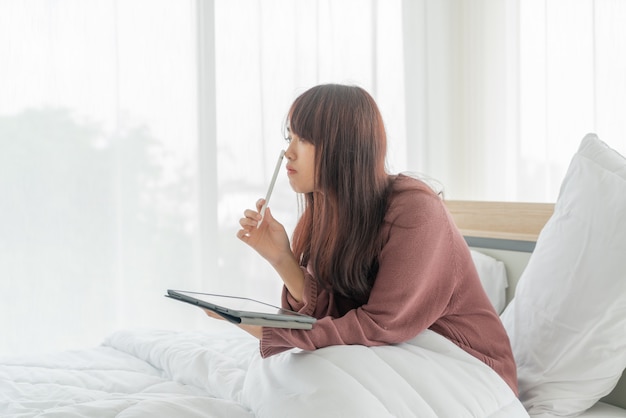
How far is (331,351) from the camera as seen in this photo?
3.47 ft

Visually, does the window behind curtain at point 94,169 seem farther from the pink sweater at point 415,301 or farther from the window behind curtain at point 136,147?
the pink sweater at point 415,301

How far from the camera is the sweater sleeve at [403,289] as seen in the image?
1.09 m

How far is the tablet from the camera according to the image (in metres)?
0.95

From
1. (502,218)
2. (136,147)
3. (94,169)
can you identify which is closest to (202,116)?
(136,147)

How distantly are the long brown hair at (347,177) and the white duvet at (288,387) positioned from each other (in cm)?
17

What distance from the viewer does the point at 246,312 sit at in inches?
37.5

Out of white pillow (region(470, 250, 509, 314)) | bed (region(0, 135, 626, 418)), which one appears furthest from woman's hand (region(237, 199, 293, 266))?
white pillow (region(470, 250, 509, 314))

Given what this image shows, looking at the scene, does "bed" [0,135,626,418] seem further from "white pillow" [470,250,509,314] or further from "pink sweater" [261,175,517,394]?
"white pillow" [470,250,509,314]

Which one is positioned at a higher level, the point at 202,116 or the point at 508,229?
the point at 202,116

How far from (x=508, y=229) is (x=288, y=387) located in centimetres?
110

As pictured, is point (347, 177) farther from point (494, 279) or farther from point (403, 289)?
point (494, 279)

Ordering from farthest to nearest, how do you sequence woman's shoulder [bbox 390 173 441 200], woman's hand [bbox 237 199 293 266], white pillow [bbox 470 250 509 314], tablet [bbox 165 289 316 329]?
white pillow [bbox 470 250 509 314]
woman's hand [bbox 237 199 293 266]
woman's shoulder [bbox 390 173 441 200]
tablet [bbox 165 289 316 329]

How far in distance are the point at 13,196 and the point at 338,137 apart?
130 centimetres

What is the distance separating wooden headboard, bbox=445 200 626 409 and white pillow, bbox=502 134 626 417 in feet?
1.22
